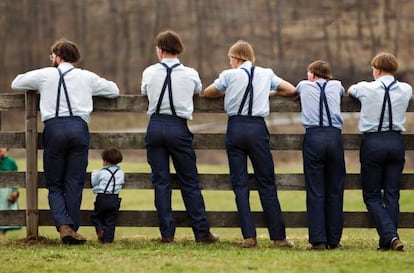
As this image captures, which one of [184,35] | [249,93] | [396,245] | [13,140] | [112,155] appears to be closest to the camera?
[396,245]

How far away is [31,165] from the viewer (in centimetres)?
870

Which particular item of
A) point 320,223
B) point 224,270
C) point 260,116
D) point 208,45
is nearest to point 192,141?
point 260,116

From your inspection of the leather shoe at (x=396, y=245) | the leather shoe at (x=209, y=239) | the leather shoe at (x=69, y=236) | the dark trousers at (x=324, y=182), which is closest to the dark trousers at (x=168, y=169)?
the leather shoe at (x=209, y=239)

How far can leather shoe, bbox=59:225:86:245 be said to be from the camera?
8.27m

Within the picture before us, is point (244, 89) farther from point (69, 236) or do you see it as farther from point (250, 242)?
point (69, 236)

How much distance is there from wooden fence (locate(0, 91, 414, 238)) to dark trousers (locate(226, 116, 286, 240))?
0.28m

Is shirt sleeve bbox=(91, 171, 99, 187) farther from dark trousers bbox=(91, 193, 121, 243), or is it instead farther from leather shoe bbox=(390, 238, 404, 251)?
leather shoe bbox=(390, 238, 404, 251)

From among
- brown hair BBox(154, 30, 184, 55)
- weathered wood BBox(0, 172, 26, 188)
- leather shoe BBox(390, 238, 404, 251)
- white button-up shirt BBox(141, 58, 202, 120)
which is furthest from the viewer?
weathered wood BBox(0, 172, 26, 188)

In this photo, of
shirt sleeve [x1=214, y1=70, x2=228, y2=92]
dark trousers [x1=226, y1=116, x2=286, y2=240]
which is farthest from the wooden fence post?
dark trousers [x1=226, y1=116, x2=286, y2=240]

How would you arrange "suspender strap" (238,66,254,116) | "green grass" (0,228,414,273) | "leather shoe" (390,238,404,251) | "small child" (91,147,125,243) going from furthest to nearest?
"small child" (91,147,125,243)
"suspender strap" (238,66,254,116)
"leather shoe" (390,238,404,251)
"green grass" (0,228,414,273)

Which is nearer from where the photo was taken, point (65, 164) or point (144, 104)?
point (65, 164)

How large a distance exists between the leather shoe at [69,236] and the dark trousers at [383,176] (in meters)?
2.51

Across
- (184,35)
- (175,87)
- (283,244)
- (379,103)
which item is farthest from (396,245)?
(184,35)

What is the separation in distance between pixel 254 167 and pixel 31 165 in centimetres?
201
